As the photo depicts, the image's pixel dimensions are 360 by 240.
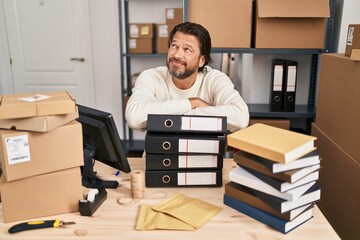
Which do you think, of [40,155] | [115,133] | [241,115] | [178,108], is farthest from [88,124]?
[241,115]

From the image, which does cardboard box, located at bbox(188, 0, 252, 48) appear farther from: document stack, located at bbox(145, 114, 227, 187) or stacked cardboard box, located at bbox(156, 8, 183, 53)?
document stack, located at bbox(145, 114, 227, 187)

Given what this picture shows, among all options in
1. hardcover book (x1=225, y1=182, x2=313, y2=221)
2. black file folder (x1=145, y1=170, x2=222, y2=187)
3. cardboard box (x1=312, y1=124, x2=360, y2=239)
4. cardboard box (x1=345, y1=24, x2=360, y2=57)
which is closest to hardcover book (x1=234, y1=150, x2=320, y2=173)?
hardcover book (x1=225, y1=182, x2=313, y2=221)

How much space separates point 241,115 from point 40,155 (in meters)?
1.05

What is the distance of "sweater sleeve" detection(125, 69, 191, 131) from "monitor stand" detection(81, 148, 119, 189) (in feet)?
1.38

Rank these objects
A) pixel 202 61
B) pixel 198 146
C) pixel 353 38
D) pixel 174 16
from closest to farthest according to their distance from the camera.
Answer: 1. pixel 198 146
2. pixel 353 38
3. pixel 202 61
4. pixel 174 16

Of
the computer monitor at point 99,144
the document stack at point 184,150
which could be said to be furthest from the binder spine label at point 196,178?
the computer monitor at point 99,144

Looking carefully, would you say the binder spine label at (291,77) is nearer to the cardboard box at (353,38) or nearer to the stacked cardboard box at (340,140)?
the stacked cardboard box at (340,140)

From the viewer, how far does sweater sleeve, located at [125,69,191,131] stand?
175cm

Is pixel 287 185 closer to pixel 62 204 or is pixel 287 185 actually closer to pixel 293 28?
pixel 62 204

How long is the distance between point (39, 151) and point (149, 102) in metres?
0.82

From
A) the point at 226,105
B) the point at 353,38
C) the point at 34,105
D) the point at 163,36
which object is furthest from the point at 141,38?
the point at 34,105

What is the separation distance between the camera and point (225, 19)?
2.70 meters

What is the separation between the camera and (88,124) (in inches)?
50.4

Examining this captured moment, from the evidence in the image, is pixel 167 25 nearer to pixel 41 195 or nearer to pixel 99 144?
pixel 99 144
